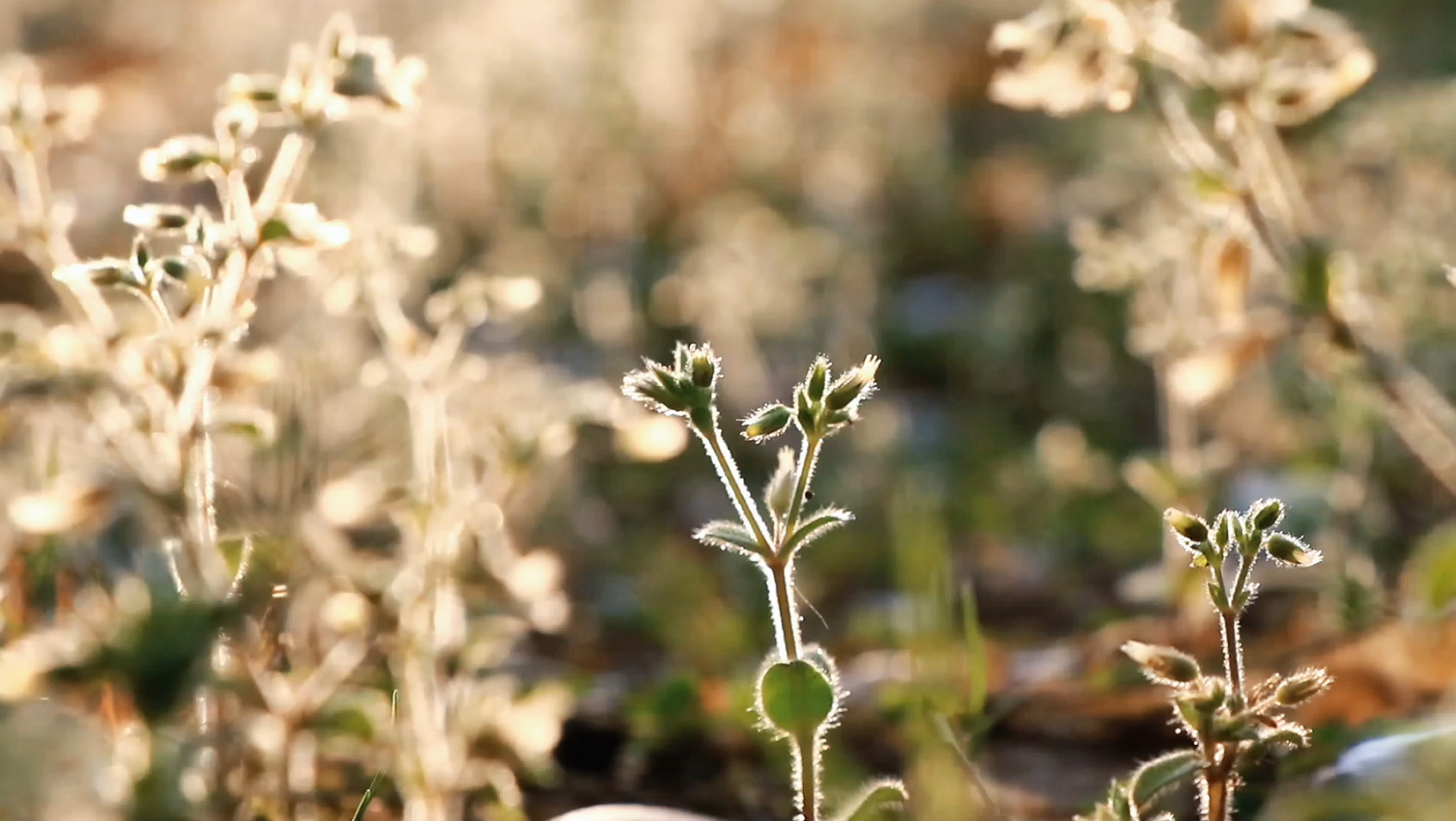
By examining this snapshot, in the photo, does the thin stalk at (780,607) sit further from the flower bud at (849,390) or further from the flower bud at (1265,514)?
the flower bud at (1265,514)

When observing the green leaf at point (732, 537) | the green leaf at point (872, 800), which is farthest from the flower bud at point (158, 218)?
the green leaf at point (872, 800)

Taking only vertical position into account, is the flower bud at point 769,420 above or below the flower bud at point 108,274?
below

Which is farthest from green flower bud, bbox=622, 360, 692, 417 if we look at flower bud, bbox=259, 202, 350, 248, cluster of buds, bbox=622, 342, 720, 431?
flower bud, bbox=259, 202, 350, 248

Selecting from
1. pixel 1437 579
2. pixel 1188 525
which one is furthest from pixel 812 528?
pixel 1437 579

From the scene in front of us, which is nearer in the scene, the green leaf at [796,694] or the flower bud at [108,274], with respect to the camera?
the green leaf at [796,694]

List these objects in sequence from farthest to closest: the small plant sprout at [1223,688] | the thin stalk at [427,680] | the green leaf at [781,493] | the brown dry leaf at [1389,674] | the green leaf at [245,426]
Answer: the brown dry leaf at [1389,674], the thin stalk at [427,680], the green leaf at [245,426], the green leaf at [781,493], the small plant sprout at [1223,688]

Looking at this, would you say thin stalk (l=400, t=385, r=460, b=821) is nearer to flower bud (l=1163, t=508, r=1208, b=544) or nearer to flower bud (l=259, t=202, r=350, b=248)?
flower bud (l=259, t=202, r=350, b=248)
